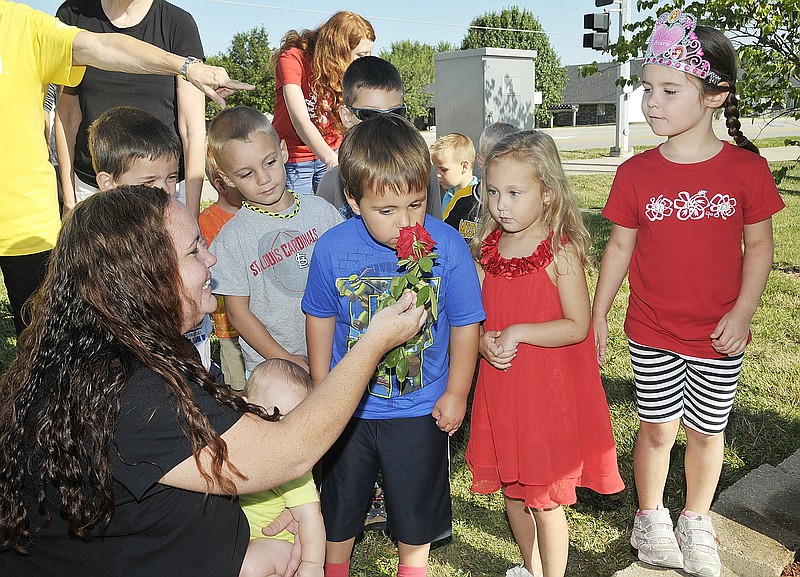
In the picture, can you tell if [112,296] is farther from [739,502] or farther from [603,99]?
[603,99]

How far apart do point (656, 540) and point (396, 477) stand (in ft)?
3.95

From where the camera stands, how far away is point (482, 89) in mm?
9523

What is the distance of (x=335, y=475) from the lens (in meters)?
2.54

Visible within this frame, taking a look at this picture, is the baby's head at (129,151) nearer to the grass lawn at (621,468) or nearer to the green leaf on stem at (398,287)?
the green leaf on stem at (398,287)

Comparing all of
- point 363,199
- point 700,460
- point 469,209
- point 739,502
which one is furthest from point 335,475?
point 469,209

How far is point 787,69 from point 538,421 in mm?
3555

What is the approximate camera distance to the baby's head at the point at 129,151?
2.95m

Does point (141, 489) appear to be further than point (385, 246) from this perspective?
No

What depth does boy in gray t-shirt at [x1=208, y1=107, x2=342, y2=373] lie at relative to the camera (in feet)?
9.52

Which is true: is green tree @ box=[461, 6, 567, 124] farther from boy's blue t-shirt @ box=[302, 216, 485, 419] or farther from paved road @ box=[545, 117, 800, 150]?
boy's blue t-shirt @ box=[302, 216, 485, 419]

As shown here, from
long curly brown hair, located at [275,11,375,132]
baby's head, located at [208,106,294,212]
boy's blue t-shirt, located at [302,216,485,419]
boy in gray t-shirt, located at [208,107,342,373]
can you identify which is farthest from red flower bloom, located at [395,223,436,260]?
long curly brown hair, located at [275,11,375,132]

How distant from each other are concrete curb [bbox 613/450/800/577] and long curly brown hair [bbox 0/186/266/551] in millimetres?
2031

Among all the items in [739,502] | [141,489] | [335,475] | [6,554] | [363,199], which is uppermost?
[363,199]

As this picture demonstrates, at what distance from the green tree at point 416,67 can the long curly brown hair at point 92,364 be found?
6918 centimetres
